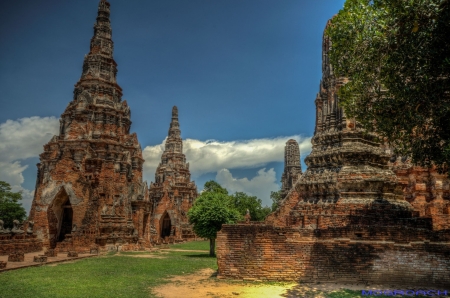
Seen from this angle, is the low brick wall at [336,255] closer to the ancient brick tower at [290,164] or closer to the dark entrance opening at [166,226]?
the ancient brick tower at [290,164]

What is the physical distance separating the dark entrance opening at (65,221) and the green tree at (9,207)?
1704 centimetres

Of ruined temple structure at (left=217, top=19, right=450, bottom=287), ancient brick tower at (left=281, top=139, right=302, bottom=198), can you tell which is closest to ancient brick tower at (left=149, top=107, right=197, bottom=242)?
ancient brick tower at (left=281, top=139, right=302, bottom=198)

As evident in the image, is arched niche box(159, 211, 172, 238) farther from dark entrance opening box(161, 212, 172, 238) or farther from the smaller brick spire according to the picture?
the smaller brick spire

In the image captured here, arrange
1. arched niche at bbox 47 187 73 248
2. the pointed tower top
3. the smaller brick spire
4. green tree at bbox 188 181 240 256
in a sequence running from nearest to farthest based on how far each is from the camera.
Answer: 1. green tree at bbox 188 181 240 256
2. arched niche at bbox 47 187 73 248
3. the smaller brick spire
4. the pointed tower top

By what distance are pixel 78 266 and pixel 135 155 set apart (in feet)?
59.2

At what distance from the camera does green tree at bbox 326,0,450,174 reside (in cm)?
854

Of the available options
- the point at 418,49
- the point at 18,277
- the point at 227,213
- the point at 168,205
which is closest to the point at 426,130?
the point at 418,49

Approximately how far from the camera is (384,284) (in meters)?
10.4

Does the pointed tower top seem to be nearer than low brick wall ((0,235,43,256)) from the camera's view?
No

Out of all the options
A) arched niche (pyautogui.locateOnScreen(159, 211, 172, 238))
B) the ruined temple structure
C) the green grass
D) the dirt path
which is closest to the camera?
the dirt path

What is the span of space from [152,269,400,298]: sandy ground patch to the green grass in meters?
0.75

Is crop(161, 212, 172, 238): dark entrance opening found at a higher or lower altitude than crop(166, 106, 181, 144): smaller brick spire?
lower

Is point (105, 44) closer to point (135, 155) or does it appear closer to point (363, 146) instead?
point (135, 155)

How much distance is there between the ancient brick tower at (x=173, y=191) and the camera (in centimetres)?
4472
